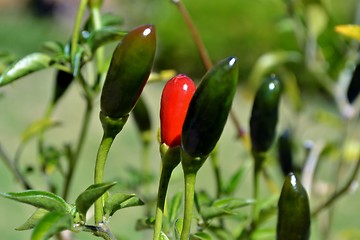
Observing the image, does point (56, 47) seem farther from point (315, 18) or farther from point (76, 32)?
point (315, 18)

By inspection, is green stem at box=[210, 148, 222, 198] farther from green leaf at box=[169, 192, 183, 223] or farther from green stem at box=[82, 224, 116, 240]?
green stem at box=[82, 224, 116, 240]

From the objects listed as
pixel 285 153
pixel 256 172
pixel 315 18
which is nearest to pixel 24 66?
pixel 256 172

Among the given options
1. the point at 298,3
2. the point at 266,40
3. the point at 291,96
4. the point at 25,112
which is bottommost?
the point at 266,40

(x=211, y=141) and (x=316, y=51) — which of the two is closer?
(x=211, y=141)

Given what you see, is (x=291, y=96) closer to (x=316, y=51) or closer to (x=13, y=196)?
(x=316, y=51)

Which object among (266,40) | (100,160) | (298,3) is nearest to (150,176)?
(298,3)

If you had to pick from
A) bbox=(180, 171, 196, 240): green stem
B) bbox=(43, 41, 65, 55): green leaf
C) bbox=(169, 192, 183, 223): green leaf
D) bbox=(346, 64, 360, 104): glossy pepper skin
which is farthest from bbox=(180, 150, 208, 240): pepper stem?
bbox=(346, 64, 360, 104): glossy pepper skin
